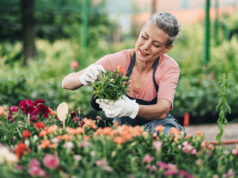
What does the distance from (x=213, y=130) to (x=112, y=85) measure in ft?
9.90

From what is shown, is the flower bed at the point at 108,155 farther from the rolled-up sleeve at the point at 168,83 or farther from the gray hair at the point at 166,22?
the gray hair at the point at 166,22

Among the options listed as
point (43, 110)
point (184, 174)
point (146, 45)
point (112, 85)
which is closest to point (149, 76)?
point (146, 45)

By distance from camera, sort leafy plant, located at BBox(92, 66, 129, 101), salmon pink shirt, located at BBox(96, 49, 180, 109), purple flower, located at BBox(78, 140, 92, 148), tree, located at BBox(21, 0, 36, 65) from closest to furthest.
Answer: purple flower, located at BBox(78, 140, 92, 148), leafy plant, located at BBox(92, 66, 129, 101), salmon pink shirt, located at BBox(96, 49, 180, 109), tree, located at BBox(21, 0, 36, 65)

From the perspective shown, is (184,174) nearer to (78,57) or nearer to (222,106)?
(222,106)

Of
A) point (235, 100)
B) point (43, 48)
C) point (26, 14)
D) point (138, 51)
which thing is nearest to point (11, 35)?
point (43, 48)

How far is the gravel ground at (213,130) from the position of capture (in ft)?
13.9

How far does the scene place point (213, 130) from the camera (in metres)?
4.55

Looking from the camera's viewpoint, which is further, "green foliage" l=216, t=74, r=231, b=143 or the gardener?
the gardener

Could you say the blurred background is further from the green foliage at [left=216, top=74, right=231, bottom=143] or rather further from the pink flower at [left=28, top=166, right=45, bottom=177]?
the pink flower at [left=28, top=166, right=45, bottom=177]

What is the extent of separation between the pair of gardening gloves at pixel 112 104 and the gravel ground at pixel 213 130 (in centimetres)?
228

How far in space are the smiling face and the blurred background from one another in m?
0.33

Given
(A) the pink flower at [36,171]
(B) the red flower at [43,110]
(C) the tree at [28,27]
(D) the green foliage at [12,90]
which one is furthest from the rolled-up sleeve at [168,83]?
(C) the tree at [28,27]

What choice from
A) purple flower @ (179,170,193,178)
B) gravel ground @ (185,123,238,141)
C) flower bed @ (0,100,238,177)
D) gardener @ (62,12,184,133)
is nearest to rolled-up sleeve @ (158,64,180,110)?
gardener @ (62,12,184,133)

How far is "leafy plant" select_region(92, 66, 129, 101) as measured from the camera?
74.3 inches
